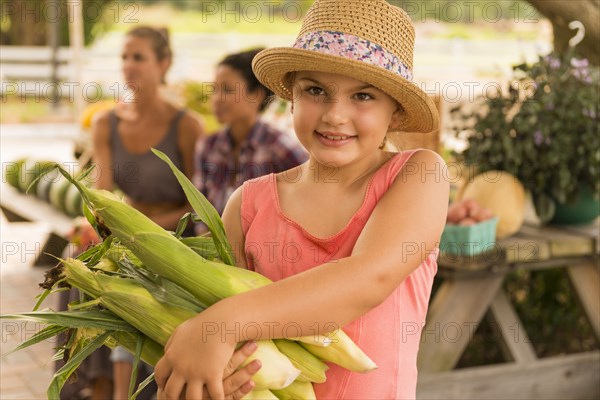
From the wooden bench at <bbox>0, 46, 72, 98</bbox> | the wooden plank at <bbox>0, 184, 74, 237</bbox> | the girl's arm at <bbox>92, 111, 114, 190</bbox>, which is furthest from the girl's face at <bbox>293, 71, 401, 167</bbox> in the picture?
the wooden bench at <bbox>0, 46, 72, 98</bbox>

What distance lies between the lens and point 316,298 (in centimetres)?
154

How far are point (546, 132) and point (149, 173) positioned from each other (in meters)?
1.75

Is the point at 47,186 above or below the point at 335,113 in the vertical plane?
below

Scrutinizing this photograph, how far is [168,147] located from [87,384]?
3.67 feet

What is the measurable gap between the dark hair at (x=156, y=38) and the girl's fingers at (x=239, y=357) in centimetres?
318

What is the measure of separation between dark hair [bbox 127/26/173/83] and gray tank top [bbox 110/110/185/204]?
340 millimetres

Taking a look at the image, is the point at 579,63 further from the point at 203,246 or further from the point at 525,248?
the point at 203,246

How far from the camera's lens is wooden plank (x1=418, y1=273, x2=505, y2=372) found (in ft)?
12.1

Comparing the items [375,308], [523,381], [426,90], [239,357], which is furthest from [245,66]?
[426,90]

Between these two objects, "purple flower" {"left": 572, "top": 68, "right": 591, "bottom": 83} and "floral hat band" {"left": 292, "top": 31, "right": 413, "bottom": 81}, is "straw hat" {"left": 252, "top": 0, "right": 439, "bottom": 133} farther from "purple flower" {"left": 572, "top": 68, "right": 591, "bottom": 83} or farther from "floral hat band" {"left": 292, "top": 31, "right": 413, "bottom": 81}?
"purple flower" {"left": 572, "top": 68, "right": 591, "bottom": 83}

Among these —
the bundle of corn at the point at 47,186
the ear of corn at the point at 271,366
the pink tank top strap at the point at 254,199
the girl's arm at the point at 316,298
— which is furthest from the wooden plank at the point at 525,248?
the bundle of corn at the point at 47,186

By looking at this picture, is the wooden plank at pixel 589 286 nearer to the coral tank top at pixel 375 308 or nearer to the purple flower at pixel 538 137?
the purple flower at pixel 538 137

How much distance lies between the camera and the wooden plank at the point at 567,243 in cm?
371

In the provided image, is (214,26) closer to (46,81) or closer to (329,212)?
(46,81)
